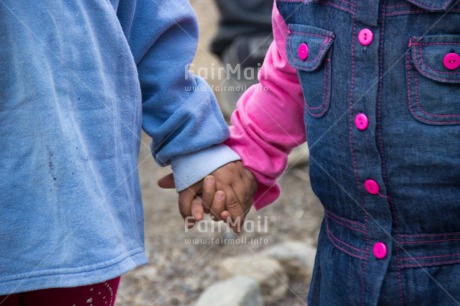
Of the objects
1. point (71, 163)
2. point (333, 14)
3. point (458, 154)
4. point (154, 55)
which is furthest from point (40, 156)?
point (458, 154)

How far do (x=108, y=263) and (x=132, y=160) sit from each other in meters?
0.21

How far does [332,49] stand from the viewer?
4.36 ft

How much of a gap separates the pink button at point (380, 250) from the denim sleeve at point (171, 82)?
0.39m

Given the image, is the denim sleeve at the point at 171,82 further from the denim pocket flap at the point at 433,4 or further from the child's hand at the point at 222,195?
the denim pocket flap at the point at 433,4

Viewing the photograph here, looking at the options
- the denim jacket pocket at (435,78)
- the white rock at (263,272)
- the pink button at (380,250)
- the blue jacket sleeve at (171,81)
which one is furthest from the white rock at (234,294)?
the denim jacket pocket at (435,78)

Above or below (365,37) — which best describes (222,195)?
below

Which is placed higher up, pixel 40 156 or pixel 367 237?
pixel 40 156

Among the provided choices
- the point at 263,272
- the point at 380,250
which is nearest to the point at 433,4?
the point at 380,250

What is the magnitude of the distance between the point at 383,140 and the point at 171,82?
0.42 metres

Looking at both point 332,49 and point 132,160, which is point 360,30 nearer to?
point 332,49

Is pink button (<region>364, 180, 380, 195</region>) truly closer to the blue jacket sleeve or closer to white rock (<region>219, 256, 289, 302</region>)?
the blue jacket sleeve

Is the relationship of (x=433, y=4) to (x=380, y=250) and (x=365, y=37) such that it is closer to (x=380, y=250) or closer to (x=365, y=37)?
(x=365, y=37)

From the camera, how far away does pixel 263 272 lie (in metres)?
2.31

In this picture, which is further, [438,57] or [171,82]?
[171,82]
